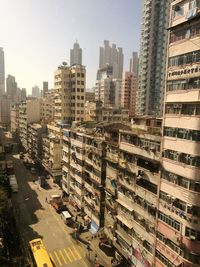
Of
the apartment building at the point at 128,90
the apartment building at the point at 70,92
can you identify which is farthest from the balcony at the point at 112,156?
the apartment building at the point at 128,90

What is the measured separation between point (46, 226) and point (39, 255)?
45.9 ft

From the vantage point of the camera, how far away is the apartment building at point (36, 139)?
84300 millimetres

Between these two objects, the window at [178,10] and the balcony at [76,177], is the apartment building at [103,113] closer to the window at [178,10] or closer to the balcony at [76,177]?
the balcony at [76,177]

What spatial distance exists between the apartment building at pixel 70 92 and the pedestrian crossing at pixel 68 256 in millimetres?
44853

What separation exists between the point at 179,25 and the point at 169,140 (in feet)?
38.9

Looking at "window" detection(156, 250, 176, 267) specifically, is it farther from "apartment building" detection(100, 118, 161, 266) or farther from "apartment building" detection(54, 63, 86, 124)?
"apartment building" detection(54, 63, 86, 124)

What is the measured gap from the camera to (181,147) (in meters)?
22.2

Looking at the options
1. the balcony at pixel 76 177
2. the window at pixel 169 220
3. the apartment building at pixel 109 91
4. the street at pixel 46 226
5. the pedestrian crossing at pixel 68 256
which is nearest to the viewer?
the window at pixel 169 220

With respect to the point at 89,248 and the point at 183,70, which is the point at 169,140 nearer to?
the point at 183,70

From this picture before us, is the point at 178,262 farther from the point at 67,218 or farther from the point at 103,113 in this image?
the point at 103,113

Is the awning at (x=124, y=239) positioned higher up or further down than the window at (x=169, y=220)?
further down

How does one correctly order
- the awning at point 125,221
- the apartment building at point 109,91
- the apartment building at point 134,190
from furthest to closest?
the apartment building at point 109,91 → the awning at point 125,221 → the apartment building at point 134,190

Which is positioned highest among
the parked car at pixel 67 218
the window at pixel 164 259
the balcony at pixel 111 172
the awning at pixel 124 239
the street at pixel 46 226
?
the balcony at pixel 111 172

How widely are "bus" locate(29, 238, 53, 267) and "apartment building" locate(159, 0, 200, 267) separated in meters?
15.2
